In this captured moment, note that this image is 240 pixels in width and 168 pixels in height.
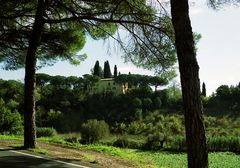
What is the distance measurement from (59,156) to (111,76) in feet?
309

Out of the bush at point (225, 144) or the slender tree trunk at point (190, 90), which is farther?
the bush at point (225, 144)

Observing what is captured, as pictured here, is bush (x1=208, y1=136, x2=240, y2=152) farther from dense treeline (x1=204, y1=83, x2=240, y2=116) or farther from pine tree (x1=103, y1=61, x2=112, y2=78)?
pine tree (x1=103, y1=61, x2=112, y2=78)

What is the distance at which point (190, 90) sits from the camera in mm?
8258

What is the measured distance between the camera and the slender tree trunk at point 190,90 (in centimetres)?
819

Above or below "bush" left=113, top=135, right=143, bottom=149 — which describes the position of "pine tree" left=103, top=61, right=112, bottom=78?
above

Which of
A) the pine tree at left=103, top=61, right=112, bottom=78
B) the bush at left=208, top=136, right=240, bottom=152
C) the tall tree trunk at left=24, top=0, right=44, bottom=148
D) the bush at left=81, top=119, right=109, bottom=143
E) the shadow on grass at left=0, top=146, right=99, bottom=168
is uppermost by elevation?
the pine tree at left=103, top=61, right=112, bottom=78

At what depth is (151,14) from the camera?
13281 mm

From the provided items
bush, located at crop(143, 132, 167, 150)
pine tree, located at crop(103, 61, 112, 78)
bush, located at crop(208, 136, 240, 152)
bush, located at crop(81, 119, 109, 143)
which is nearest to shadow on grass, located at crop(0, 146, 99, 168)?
bush, located at crop(81, 119, 109, 143)

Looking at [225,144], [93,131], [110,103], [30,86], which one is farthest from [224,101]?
[30,86]

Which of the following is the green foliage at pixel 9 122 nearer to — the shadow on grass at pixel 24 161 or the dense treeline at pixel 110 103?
the shadow on grass at pixel 24 161

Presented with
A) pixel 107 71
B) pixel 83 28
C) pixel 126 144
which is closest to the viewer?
pixel 83 28

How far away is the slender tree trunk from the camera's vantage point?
8.19m

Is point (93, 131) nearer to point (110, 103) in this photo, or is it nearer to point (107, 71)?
point (110, 103)

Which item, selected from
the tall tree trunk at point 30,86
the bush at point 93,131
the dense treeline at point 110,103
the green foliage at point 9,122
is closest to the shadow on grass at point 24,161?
the tall tree trunk at point 30,86
